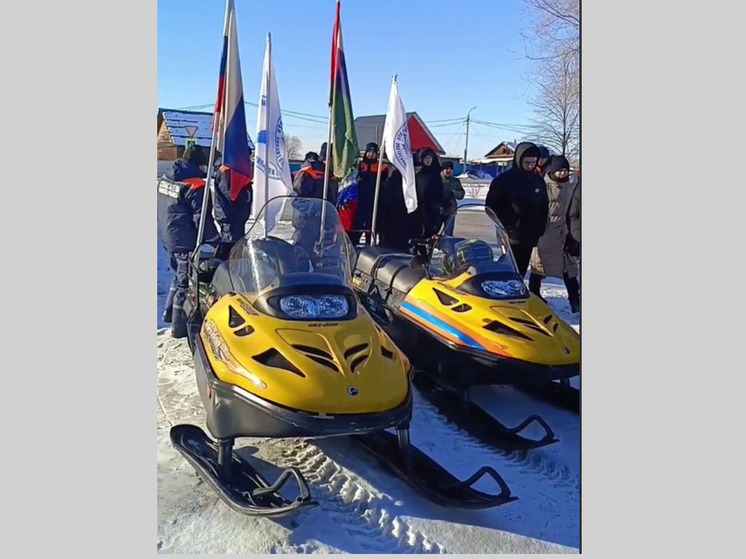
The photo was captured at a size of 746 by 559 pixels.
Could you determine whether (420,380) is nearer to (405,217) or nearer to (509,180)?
(509,180)

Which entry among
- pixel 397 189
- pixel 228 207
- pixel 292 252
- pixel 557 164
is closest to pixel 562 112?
pixel 557 164

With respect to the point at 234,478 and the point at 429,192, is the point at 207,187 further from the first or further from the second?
the point at 429,192

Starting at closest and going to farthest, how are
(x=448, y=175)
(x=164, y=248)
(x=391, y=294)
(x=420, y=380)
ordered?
(x=164, y=248), (x=420, y=380), (x=391, y=294), (x=448, y=175)

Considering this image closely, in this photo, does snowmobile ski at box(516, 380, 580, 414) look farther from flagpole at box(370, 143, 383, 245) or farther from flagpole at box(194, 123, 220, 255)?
flagpole at box(370, 143, 383, 245)

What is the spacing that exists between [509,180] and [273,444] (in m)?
2.47

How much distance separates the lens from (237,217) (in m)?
4.15

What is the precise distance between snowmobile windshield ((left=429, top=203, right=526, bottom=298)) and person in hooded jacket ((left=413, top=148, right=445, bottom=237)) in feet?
5.27

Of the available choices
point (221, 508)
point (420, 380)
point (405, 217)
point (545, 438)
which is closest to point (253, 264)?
point (221, 508)

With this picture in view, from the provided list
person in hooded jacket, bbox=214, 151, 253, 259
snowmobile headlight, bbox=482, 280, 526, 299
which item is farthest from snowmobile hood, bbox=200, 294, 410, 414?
person in hooded jacket, bbox=214, 151, 253, 259

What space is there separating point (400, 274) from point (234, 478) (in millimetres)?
1855

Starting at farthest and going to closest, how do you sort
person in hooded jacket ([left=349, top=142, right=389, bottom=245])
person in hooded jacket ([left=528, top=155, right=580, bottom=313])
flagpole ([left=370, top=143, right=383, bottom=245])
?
person in hooded jacket ([left=349, top=142, right=389, bottom=245]) → flagpole ([left=370, top=143, right=383, bottom=245]) → person in hooded jacket ([left=528, top=155, right=580, bottom=313])

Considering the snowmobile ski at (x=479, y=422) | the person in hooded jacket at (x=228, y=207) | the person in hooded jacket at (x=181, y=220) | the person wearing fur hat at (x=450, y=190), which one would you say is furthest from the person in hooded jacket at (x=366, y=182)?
the snowmobile ski at (x=479, y=422)

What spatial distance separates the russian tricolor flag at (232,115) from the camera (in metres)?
3.49

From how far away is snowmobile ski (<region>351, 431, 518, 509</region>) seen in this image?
2439 millimetres
